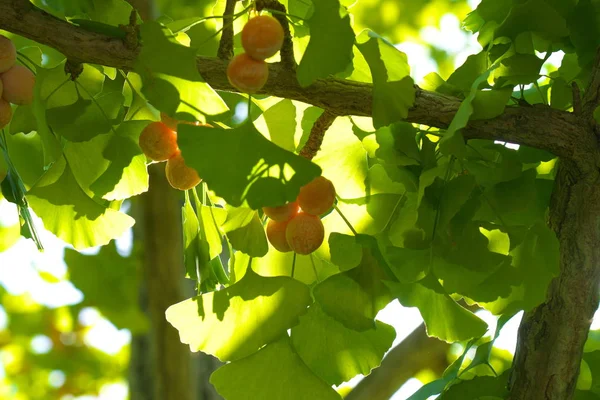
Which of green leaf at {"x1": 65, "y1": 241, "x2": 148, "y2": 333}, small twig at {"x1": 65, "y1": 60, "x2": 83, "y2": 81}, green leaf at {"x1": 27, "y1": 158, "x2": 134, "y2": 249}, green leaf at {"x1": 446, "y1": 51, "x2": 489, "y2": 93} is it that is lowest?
green leaf at {"x1": 65, "y1": 241, "x2": 148, "y2": 333}

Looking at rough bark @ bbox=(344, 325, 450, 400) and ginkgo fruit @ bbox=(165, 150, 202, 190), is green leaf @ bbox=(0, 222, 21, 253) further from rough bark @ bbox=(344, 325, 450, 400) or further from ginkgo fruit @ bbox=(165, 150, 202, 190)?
ginkgo fruit @ bbox=(165, 150, 202, 190)

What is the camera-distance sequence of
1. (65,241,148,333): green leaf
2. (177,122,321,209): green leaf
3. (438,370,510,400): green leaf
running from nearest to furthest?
(177,122,321,209): green leaf → (438,370,510,400): green leaf → (65,241,148,333): green leaf

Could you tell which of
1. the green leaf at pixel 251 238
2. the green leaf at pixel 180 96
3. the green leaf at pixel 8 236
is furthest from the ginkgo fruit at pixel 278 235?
the green leaf at pixel 8 236

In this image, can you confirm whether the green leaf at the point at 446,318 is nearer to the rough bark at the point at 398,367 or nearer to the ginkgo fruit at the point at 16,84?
the ginkgo fruit at the point at 16,84

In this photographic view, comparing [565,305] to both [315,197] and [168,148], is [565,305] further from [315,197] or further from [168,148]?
[168,148]

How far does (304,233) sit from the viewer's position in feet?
1.75

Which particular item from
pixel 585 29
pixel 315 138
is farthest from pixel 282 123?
pixel 585 29

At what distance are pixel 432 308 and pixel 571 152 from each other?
0.15m

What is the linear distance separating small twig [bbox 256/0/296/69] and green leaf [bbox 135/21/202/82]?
3.2 inches

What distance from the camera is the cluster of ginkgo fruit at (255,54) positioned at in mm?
481

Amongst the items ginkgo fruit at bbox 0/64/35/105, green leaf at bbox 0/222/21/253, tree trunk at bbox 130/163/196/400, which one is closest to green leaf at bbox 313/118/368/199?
ginkgo fruit at bbox 0/64/35/105

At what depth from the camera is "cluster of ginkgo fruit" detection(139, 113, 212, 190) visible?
1.79 ft

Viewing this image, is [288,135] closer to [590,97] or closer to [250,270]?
[250,270]

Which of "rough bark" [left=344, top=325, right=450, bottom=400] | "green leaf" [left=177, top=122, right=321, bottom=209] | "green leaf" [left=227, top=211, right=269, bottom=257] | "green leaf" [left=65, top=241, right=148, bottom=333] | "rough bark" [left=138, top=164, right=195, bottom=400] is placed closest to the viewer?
"green leaf" [left=177, top=122, right=321, bottom=209]
